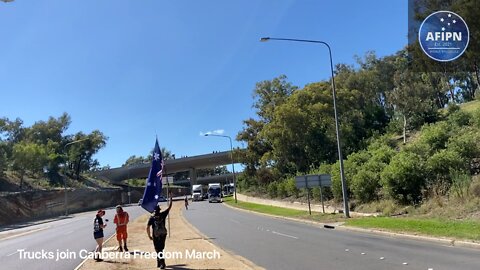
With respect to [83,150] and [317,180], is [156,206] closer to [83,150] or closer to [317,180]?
[317,180]

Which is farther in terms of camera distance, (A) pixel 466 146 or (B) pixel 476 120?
(B) pixel 476 120

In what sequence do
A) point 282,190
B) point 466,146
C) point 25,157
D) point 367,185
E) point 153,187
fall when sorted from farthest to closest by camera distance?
point 25,157 → point 282,190 → point 367,185 → point 466,146 → point 153,187

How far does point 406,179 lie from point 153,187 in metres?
17.1

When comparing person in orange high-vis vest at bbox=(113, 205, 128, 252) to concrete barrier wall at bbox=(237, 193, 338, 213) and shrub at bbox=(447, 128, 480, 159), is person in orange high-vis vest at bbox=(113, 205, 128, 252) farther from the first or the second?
concrete barrier wall at bbox=(237, 193, 338, 213)

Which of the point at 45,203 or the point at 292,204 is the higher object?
the point at 45,203

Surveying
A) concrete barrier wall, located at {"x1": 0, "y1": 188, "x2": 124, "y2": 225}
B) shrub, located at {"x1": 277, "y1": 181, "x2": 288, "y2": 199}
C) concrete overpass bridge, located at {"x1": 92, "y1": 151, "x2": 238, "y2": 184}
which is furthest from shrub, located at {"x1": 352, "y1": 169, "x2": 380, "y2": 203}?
concrete overpass bridge, located at {"x1": 92, "y1": 151, "x2": 238, "y2": 184}

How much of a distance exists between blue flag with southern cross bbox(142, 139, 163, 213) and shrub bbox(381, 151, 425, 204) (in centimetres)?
1635

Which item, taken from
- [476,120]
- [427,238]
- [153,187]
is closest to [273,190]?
[476,120]

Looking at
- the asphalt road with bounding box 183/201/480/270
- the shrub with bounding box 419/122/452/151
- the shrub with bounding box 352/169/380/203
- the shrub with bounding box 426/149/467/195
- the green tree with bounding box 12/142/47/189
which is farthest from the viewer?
the green tree with bounding box 12/142/47/189

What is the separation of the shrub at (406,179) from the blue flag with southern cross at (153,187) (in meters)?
16.4

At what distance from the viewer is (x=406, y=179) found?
27562 millimetres

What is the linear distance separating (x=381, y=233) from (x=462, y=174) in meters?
7.06

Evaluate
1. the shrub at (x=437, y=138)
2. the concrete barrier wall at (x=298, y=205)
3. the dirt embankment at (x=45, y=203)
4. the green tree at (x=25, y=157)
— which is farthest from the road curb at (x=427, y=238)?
the green tree at (x=25, y=157)

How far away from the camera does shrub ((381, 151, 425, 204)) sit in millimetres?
27438
